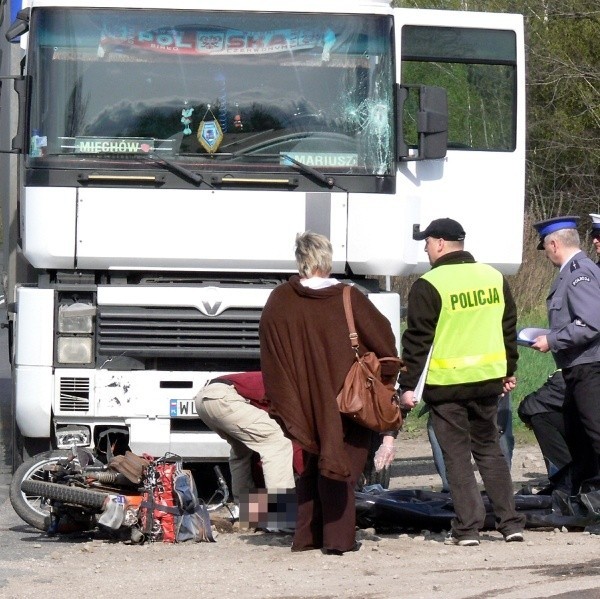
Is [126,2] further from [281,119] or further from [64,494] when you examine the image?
[64,494]

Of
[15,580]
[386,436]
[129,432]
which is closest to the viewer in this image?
[15,580]

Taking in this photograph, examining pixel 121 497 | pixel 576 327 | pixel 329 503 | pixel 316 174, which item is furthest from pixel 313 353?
pixel 316 174

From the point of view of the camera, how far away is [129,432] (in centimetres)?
859

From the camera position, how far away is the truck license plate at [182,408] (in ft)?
28.2

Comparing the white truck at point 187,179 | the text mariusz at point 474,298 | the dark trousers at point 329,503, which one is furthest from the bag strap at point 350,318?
the white truck at point 187,179

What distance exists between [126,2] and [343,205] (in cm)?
190

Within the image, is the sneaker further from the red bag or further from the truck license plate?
the truck license plate

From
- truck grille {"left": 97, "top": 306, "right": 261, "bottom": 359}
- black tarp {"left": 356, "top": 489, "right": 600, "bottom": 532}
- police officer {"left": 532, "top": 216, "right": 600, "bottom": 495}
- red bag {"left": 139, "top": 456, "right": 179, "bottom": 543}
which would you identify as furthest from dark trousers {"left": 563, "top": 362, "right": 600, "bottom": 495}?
red bag {"left": 139, "top": 456, "right": 179, "bottom": 543}

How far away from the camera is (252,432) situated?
312 inches

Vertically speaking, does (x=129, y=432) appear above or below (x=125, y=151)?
below

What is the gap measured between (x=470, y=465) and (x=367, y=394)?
0.83 metres

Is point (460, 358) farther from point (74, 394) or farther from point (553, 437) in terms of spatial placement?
point (74, 394)

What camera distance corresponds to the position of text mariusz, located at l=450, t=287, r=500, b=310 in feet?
24.3

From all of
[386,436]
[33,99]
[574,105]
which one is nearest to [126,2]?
[33,99]
